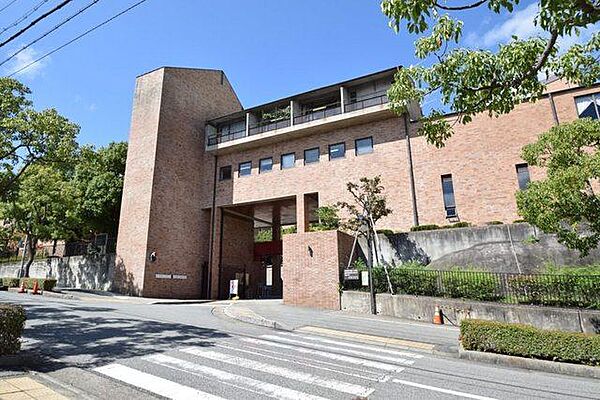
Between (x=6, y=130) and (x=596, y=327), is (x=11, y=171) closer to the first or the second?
(x=6, y=130)

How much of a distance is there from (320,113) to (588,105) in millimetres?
14334

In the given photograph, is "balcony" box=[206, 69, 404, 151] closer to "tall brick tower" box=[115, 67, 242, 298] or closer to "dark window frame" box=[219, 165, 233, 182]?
"dark window frame" box=[219, 165, 233, 182]

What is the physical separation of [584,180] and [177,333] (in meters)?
11.4

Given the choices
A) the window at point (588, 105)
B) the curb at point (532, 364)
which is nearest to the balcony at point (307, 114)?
the window at point (588, 105)

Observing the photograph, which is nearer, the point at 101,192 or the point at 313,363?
the point at 313,363

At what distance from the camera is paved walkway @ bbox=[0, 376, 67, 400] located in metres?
4.36

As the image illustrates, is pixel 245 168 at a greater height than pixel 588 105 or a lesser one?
lesser

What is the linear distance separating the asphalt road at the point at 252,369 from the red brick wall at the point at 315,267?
272 inches

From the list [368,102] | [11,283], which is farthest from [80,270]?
[368,102]

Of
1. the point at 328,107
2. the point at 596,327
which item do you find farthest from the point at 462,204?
the point at 328,107

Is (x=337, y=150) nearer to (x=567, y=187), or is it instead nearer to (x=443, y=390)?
(x=567, y=187)

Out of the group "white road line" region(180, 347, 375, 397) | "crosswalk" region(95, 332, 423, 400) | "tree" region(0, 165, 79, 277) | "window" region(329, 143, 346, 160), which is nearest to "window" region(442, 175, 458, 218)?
"window" region(329, 143, 346, 160)

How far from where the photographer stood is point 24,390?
4590mm

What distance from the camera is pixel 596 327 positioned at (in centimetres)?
1077
